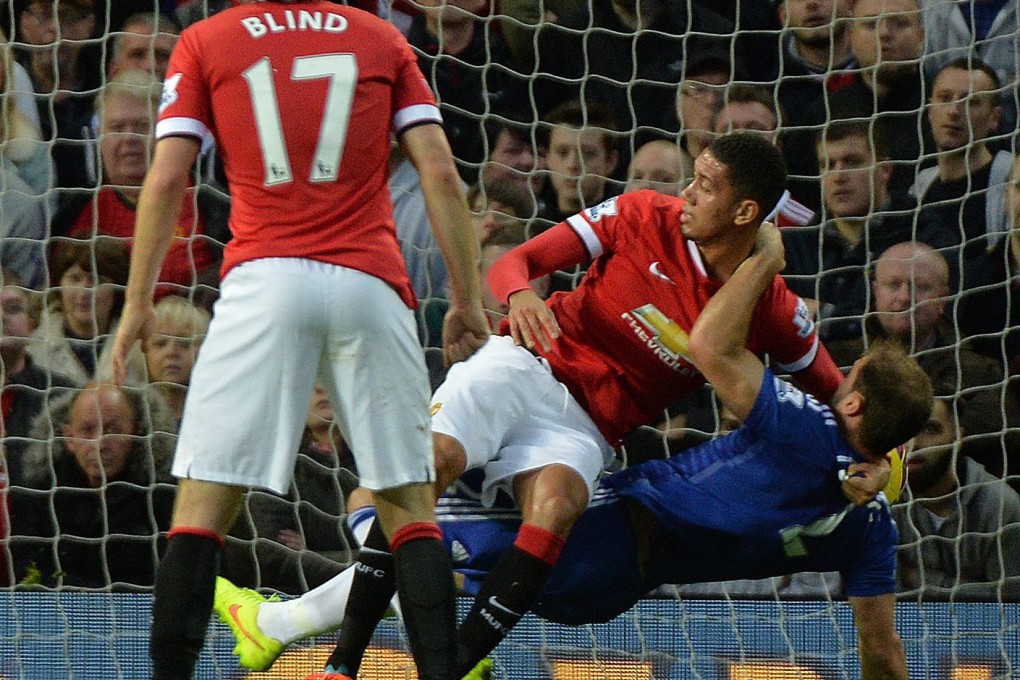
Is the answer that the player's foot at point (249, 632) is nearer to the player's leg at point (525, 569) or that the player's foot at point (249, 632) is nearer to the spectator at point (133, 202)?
the player's leg at point (525, 569)

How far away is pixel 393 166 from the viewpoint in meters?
4.51

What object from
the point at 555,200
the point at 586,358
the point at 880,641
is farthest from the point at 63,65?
the point at 880,641

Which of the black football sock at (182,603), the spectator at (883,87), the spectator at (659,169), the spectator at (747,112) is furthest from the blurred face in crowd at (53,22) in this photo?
the black football sock at (182,603)

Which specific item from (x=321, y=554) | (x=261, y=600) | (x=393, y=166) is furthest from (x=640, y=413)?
(x=393, y=166)

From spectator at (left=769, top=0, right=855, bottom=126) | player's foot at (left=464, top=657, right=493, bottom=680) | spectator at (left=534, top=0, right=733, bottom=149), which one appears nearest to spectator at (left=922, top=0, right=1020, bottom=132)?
spectator at (left=769, top=0, right=855, bottom=126)

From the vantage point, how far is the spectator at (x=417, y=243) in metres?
4.36

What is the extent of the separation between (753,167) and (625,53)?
5.75ft

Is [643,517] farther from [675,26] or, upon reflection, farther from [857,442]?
[675,26]

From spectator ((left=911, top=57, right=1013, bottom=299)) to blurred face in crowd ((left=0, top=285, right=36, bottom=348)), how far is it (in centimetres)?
270

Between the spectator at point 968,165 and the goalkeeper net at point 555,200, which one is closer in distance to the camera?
the goalkeeper net at point 555,200

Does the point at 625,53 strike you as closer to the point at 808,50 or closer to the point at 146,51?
the point at 808,50

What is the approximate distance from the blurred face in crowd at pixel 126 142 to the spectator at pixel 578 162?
4.06 feet

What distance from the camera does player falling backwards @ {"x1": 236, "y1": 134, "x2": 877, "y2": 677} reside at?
283 centimetres

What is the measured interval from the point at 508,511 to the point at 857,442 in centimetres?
75
